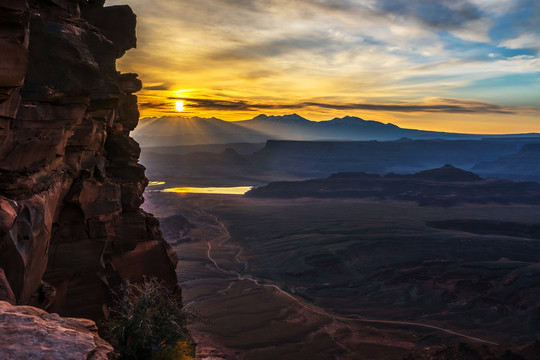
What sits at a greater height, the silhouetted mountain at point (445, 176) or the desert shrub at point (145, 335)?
the desert shrub at point (145, 335)

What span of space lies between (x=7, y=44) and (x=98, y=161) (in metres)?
9.61

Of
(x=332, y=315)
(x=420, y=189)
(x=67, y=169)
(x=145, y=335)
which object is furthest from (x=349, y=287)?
(x=420, y=189)

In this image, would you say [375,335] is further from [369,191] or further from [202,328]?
[369,191]

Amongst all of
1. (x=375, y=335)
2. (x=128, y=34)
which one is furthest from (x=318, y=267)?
(x=128, y=34)

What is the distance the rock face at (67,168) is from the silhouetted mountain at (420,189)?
4471 inches

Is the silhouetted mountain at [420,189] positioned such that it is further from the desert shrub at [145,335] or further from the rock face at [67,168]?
the desert shrub at [145,335]

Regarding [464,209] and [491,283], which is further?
[464,209]

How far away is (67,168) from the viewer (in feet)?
57.5

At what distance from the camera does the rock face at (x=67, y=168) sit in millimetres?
12891

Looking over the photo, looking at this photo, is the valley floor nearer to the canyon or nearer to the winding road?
the winding road

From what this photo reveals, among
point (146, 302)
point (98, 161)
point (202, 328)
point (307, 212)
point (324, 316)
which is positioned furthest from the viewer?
point (307, 212)

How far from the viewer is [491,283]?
46.4 meters

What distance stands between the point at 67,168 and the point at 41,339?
461 inches

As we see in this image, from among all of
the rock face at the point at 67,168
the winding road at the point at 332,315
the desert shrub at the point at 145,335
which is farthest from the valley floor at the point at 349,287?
the desert shrub at the point at 145,335
